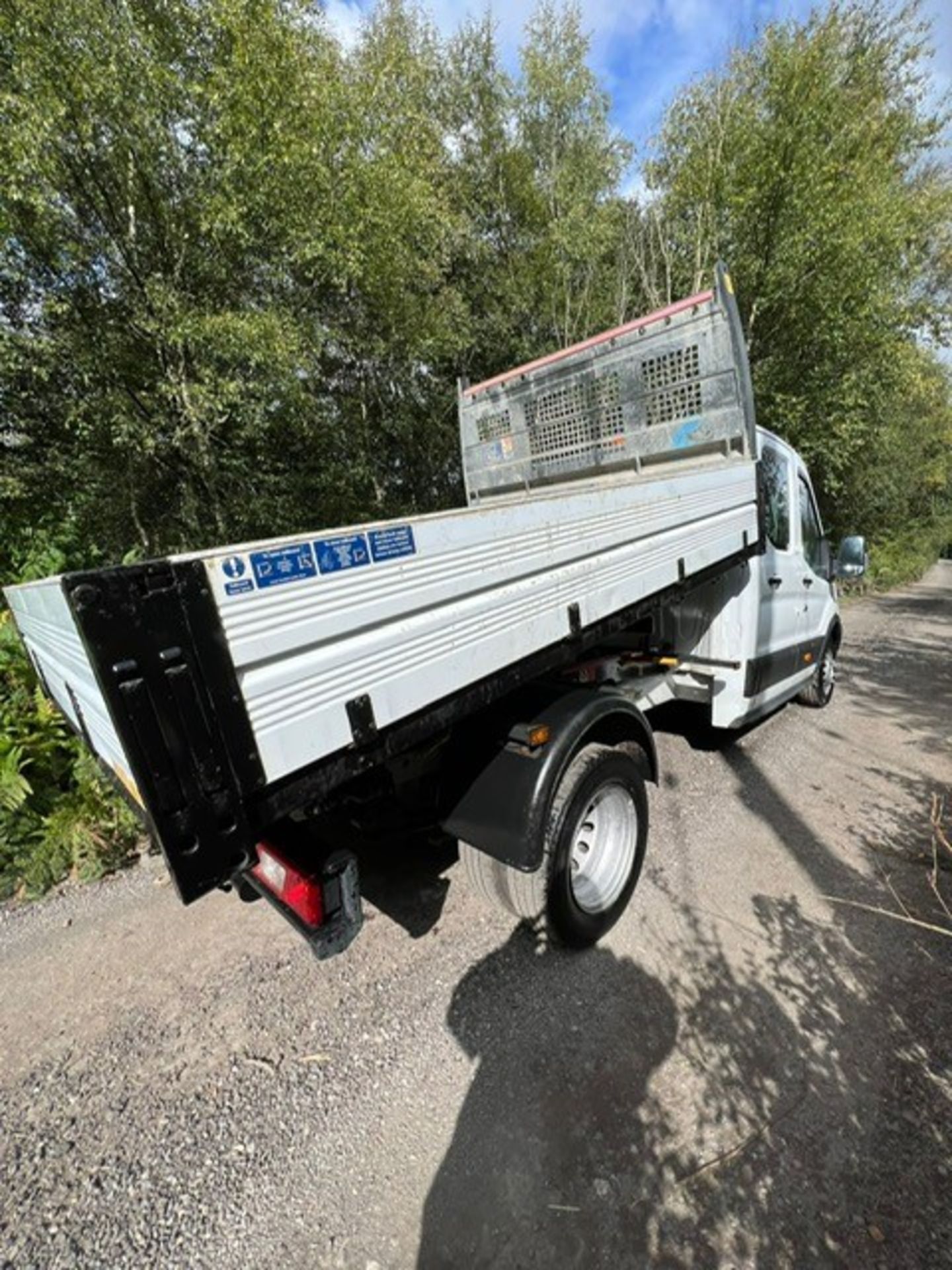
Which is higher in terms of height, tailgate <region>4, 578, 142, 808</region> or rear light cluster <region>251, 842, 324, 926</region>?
tailgate <region>4, 578, 142, 808</region>

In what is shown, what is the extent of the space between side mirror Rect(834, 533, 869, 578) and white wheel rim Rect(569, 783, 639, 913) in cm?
339

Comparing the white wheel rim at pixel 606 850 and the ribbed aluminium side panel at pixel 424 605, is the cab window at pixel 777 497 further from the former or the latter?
the white wheel rim at pixel 606 850

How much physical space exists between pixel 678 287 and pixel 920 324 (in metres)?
5.41

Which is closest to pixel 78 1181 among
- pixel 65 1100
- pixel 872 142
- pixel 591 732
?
pixel 65 1100

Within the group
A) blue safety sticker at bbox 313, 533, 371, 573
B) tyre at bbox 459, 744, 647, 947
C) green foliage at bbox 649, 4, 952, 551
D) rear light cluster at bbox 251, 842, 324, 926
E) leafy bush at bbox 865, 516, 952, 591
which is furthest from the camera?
leafy bush at bbox 865, 516, 952, 591

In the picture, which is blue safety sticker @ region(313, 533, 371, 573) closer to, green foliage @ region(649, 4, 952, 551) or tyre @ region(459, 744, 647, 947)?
tyre @ region(459, 744, 647, 947)

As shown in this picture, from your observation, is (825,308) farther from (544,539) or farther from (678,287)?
(544,539)

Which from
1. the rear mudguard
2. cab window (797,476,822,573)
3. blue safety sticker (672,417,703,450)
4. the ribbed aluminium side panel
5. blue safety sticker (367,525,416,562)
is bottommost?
the rear mudguard

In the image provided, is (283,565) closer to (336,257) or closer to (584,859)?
(584,859)

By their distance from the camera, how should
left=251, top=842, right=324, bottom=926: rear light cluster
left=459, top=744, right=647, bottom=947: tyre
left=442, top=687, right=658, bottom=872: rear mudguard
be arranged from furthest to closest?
left=459, top=744, right=647, bottom=947: tyre
left=442, top=687, right=658, bottom=872: rear mudguard
left=251, top=842, right=324, bottom=926: rear light cluster

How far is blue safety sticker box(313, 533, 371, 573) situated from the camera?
120cm

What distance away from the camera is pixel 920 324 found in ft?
36.2

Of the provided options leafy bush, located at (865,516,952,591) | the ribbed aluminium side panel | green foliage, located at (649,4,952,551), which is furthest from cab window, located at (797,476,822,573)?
leafy bush, located at (865,516,952,591)

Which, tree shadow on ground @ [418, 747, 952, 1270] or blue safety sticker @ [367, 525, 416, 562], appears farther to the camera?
tree shadow on ground @ [418, 747, 952, 1270]
